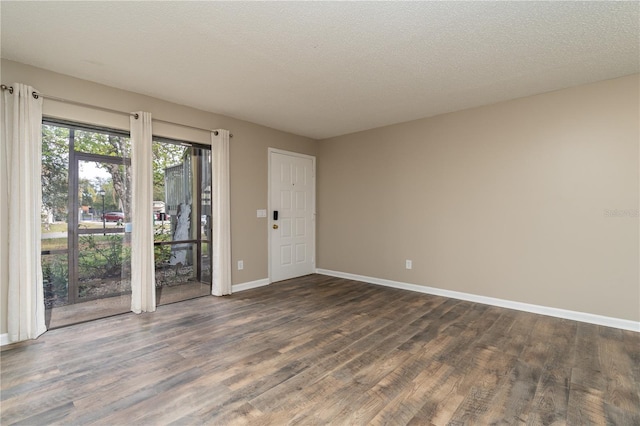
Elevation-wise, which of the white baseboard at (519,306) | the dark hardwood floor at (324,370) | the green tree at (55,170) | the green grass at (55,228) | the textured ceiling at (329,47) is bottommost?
the dark hardwood floor at (324,370)

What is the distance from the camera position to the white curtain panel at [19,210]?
2742 millimetres

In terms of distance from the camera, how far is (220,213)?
168 inches

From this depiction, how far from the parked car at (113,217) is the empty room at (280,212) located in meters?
0.02

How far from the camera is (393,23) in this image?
224cm

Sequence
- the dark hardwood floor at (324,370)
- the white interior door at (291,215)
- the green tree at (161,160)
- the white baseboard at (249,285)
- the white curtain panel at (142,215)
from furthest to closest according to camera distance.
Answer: the white interior door at (291,215) < the white baseboard at (249,285) < the green tree at (161,160) < the white curtain panel at (142,215) < the dark hardwood floor at (324,370)

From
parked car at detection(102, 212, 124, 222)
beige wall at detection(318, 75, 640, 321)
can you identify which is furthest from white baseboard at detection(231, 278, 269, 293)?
parked car at detection(102, 212, 124, 222)

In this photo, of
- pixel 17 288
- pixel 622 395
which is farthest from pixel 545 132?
pixel 17 288

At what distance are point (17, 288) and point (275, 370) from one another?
258 cm

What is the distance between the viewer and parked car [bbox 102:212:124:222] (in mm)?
3439

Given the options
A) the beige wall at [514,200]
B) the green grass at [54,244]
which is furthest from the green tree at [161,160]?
the beige wall at [514,200]

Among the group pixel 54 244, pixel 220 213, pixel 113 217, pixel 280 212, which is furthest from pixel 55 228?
pixel 280 212

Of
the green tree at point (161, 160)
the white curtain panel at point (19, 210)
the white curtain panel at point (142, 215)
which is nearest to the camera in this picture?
the white curtain panel at point (19, 210)

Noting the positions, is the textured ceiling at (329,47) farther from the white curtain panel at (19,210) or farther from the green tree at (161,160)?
the green tree at (161,160)

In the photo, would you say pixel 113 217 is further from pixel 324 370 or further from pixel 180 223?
pixel 324 370
